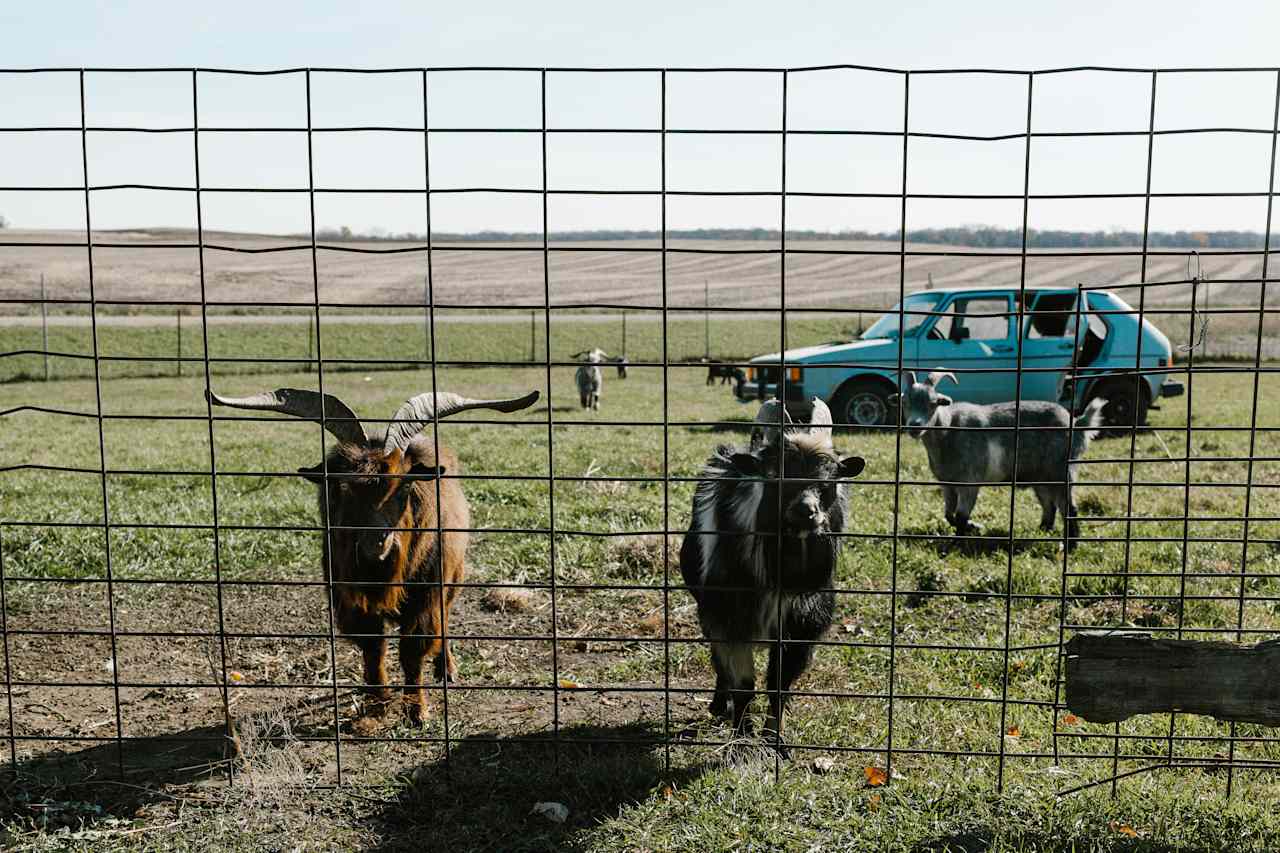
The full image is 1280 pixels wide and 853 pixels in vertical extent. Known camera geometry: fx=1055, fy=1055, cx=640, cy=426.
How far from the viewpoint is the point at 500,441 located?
551 inches

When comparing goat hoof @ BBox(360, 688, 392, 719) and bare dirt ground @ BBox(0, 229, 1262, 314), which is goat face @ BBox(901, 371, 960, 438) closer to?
goat hoof @ BBox(360, 688, 392, 719)

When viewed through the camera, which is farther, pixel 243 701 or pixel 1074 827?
pixel 243 701

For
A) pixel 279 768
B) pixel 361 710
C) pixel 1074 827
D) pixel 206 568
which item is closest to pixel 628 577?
pixel 361 710

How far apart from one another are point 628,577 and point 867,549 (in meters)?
1.90

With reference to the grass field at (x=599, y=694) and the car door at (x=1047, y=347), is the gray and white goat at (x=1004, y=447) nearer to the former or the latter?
the grass field at (x=599, y=694)

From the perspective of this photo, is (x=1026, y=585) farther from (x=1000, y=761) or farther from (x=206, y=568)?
(x=206, y=568)

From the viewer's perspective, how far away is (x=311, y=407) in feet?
15.2

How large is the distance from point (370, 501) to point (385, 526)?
14 cm

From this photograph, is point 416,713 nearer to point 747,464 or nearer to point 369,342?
point 747,464

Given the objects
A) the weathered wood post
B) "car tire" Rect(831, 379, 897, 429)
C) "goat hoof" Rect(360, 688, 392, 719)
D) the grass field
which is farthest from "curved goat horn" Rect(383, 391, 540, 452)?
"car tire" Rect(831, 379, 897, 429)

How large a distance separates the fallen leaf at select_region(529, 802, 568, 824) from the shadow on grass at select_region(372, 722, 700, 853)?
20 millimetres

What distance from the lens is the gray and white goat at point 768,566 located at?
4832mm

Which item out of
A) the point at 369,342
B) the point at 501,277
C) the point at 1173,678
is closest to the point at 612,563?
the point at 1173,678

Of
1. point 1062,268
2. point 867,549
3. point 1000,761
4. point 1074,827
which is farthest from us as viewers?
point 1062,268
